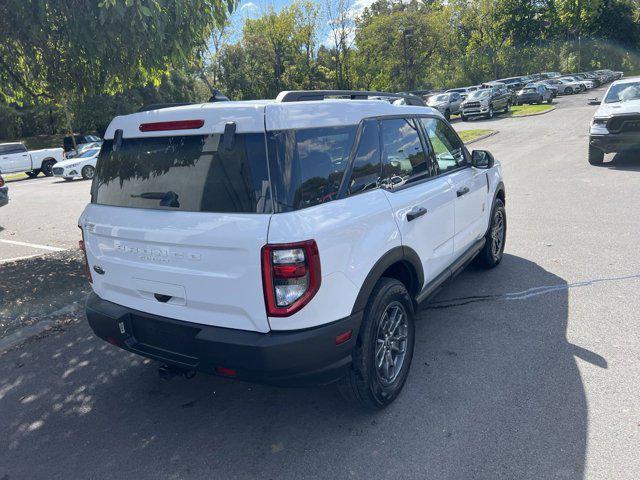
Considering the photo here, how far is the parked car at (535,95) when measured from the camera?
116ft

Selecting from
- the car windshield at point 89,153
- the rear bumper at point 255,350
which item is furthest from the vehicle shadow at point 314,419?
the car windshield at point 89,153

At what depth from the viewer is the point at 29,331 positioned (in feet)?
15.5

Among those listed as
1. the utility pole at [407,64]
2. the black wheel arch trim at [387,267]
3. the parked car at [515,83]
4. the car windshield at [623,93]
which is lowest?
the black wheel arch trim at [387,267]

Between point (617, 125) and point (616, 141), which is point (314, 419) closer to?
point (616, 141)

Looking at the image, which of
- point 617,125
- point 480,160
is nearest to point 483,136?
point 617,125

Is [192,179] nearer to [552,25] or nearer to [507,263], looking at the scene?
[507,263]

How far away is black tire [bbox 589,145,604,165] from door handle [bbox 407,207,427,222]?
9.58 metres

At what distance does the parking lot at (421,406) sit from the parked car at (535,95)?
33751 millimetres

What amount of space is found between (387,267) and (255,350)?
3.36ft

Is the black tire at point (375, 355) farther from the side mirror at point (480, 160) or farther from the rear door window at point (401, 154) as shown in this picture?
the side mirror at point (480, 160)

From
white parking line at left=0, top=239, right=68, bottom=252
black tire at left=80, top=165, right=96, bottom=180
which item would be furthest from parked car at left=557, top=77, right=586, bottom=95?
white parking line at left=0, top=239, right=68, bottom=252

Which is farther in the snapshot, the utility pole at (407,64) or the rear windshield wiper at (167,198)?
the utility pole at (407,64)

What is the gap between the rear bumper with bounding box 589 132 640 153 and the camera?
10.5 meters

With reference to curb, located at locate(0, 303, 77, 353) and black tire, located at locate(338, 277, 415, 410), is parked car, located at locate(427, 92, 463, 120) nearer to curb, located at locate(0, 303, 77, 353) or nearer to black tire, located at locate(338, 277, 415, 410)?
curb, located at locate(0, 303, 77, 353)
